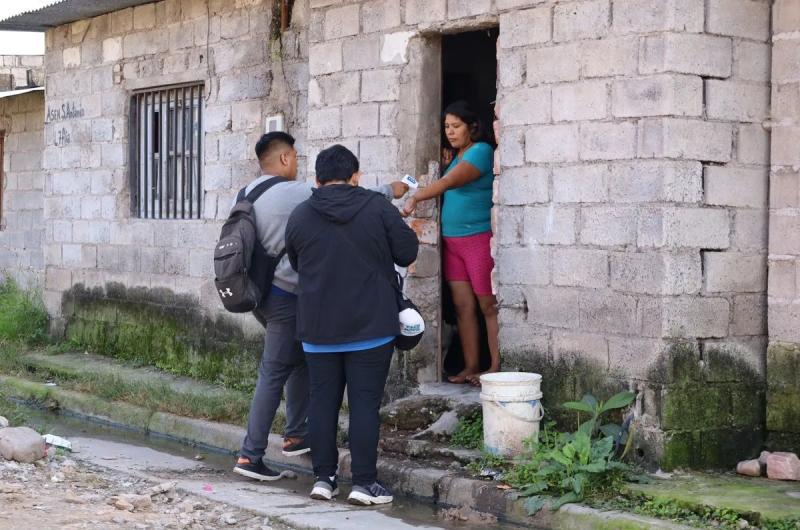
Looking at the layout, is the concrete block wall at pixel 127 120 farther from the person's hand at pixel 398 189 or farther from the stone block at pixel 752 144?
the stone block at pixel 752 144

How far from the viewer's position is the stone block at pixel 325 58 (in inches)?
345

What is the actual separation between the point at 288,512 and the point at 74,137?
711cm

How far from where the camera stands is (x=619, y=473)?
6398 millimetres

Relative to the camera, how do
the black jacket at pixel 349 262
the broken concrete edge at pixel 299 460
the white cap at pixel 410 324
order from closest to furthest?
the broken concrete edge at pixel 299 460 → the black jacket at pixel 349 262 → the white cap at pixel 410 324

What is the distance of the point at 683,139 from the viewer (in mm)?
6648

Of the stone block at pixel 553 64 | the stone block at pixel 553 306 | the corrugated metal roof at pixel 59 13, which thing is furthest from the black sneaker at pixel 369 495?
the corrugated metal roof at pixel 59 13

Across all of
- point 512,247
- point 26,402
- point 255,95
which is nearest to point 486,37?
point 255,95

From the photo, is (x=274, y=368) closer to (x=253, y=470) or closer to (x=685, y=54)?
(x=253, y=470)

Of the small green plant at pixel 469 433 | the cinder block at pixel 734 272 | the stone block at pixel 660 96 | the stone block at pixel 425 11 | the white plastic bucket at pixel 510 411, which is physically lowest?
the small green plant at pixel 469 433

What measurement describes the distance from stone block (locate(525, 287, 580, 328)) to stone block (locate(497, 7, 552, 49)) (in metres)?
1.44

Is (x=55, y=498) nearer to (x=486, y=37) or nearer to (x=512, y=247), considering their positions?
(x=512, y=247)

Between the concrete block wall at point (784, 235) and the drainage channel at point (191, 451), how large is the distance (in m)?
1.69

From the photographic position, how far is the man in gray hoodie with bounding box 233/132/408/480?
23.8 ft

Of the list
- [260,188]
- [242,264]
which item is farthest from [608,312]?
[260,188]
